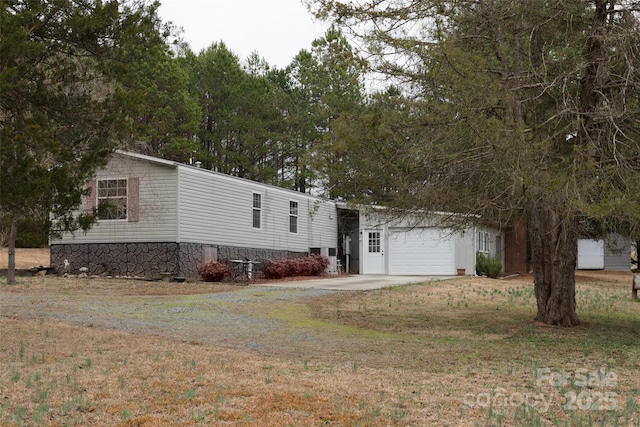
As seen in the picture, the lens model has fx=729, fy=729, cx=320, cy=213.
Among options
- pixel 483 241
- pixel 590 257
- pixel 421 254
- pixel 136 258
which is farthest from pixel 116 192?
pixel 590 257

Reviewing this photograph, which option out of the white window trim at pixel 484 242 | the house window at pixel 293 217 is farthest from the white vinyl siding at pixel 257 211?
the white window trim at pixel 484 242

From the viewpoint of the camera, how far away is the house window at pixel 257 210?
25.0 m

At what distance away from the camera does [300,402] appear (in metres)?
6.11

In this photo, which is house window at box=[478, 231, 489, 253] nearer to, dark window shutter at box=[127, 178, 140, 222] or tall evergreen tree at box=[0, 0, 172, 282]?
dark window shutter at box=[127, 178, 140, 222]

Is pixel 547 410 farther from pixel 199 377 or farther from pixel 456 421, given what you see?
pixel 199 377

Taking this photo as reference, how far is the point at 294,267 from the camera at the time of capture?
2483 centimetres

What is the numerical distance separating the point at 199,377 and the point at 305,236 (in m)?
21.2

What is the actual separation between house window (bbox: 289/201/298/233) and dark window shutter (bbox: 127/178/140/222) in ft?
23.2

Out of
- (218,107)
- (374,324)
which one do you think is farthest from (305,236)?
→ (374,324)

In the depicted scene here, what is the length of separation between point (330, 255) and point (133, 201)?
1065 cm

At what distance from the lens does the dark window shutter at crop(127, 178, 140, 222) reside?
840 inches

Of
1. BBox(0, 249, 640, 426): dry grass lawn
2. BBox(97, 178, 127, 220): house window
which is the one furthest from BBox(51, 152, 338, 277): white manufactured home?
BBox(0, 249, 640, 426): dry grass lawn

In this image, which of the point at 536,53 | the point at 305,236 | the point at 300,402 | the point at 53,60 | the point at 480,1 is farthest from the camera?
the point at 305,236

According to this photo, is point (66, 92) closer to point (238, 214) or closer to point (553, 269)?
point (553, 269)
